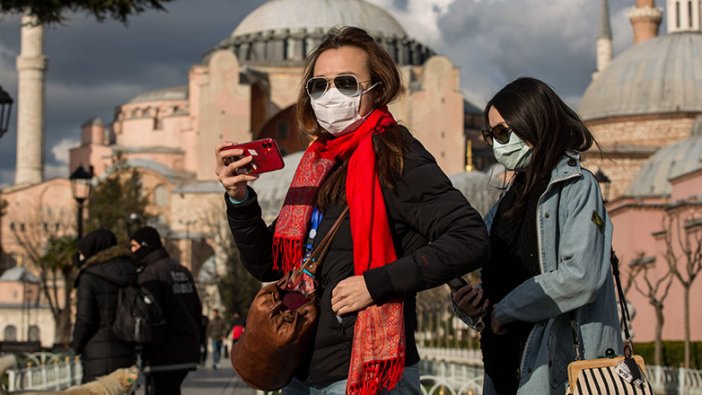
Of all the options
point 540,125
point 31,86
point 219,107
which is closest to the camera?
point 540,125

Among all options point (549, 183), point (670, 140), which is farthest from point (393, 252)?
point (670, 140)

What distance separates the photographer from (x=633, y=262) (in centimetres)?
3092

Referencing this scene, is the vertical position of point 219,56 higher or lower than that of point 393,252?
higher

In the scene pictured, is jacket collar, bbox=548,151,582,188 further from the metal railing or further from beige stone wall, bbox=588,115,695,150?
beige stone wall, bbox=588,115,695,150

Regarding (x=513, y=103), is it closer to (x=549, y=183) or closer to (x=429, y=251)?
(x=549, y=183)

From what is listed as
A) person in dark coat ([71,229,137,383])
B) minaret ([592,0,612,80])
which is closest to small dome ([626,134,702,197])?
person in dark coat ([71,229,137,383])

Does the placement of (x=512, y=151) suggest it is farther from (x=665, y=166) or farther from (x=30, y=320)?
(x=30, y=320)

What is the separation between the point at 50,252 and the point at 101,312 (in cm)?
3883

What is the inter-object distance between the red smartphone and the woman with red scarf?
0.02 m

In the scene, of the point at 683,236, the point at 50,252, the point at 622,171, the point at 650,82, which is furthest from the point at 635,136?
the point at 683,236

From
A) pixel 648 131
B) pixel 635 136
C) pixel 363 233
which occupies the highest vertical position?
pixel 648 131

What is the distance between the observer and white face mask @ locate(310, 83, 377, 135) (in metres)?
3.90

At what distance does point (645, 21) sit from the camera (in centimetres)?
6950

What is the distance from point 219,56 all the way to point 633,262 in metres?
48.5
